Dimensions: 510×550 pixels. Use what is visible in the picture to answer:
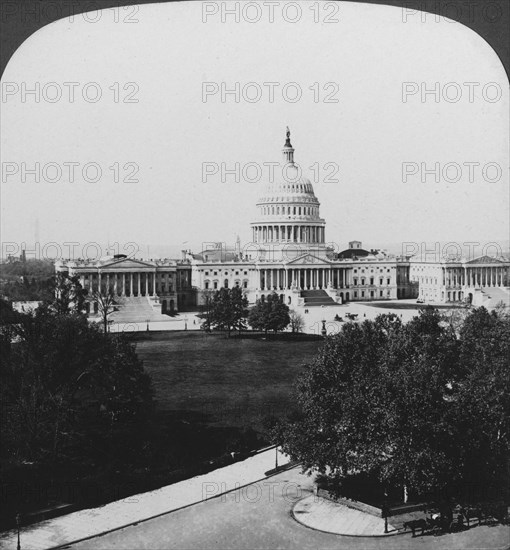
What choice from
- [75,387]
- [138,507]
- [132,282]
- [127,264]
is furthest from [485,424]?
[132,282]

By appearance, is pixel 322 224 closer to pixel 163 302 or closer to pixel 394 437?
pixel 163 302

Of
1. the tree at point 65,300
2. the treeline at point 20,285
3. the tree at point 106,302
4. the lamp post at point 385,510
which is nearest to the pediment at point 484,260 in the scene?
the tree at point 106,302

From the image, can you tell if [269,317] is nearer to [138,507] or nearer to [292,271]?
[138,507]

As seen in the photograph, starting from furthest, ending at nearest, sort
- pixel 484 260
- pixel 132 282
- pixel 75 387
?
1. pixel 484 260
2. pixel 132 282
3. pixel 75 387

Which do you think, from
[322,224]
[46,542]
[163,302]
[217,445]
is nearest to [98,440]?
[217,445]

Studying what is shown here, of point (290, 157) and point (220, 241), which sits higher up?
point (290, 157)

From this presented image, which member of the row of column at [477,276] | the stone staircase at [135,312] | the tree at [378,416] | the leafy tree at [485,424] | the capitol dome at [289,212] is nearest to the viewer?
the tree at [378,416]

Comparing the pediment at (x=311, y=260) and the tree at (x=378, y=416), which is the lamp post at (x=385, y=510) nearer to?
the tree at (x=378, y=416)
